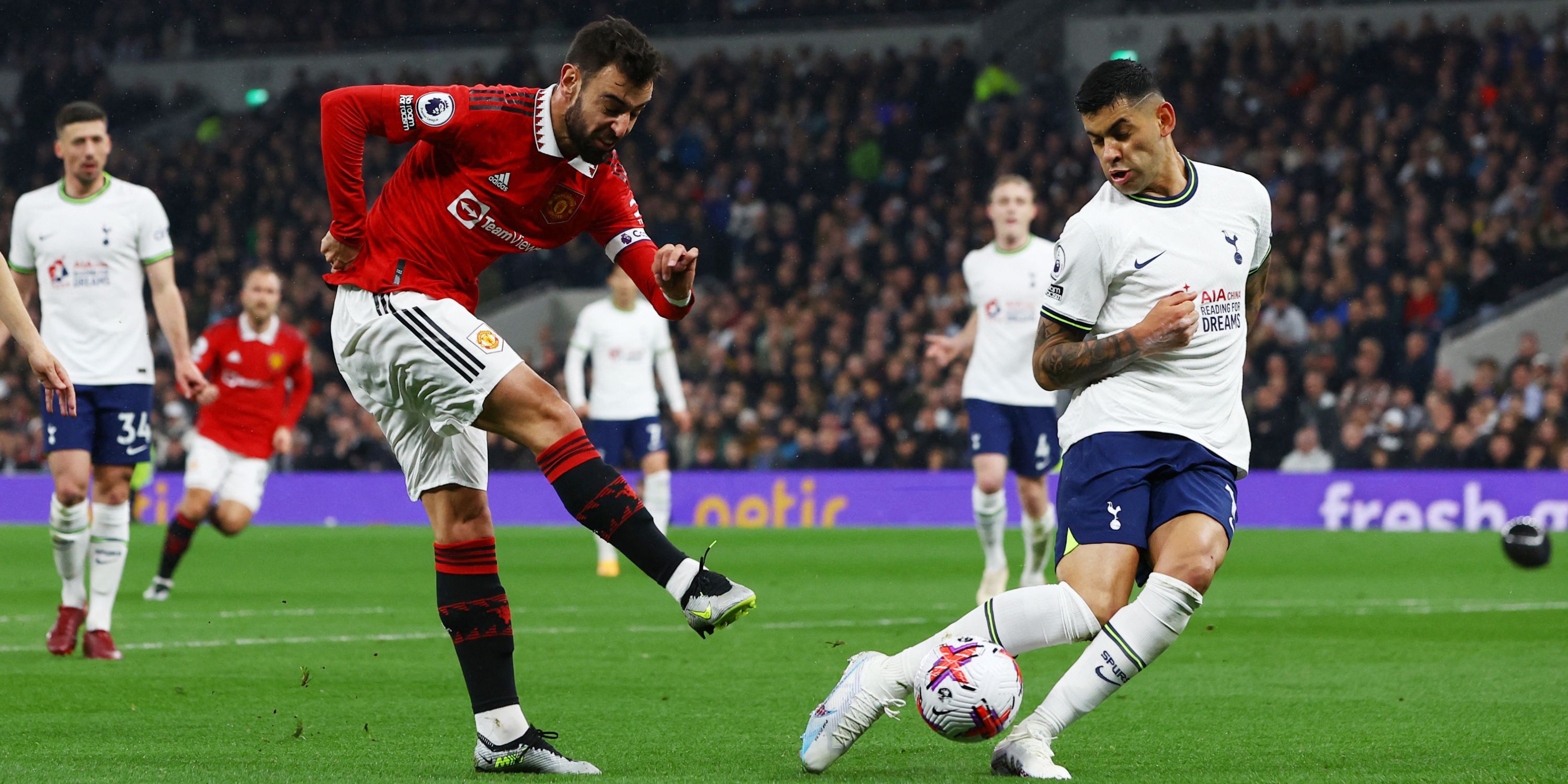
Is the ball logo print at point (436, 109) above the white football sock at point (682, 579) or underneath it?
above

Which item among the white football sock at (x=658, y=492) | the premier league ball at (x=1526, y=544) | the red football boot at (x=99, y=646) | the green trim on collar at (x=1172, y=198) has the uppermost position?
the green trim on collar at (x=1172, y=198)

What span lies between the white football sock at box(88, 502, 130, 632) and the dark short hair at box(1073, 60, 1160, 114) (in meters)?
4.90

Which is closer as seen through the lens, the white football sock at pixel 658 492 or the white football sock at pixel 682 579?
the white football sock at pixel 682 579

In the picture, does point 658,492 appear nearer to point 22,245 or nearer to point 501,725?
point 22,245

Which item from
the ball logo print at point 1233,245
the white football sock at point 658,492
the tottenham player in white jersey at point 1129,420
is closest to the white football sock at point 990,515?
the white football sock at point 658,492

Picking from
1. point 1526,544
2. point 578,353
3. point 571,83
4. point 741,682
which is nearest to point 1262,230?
point 571,83

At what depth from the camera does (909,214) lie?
83.7 feet

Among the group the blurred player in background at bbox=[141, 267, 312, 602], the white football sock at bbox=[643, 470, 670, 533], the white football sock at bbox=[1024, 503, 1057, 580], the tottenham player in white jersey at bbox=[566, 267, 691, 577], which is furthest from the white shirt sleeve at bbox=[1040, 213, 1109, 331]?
the tottenham player in white jersey at bbox=[566, 267, 691, 577]

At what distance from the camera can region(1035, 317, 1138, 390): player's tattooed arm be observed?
4848mm

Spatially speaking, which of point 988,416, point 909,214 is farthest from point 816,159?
point 988,416

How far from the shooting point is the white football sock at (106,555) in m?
7.86

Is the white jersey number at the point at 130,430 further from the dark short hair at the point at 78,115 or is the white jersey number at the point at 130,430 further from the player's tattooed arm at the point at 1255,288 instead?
the player's tattooed arm at the point at 1255,288

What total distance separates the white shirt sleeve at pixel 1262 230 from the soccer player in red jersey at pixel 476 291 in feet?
5.37

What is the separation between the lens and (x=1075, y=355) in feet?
16.1
